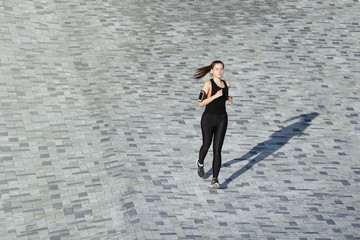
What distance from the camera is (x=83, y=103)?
441 inches

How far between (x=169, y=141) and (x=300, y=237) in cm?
300

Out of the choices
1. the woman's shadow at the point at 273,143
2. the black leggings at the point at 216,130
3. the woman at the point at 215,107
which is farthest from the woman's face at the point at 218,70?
the woman's shadow at the point at 273,143

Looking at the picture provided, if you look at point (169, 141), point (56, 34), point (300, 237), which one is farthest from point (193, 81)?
point (300, 237)

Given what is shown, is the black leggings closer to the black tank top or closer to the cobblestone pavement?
the black tank top

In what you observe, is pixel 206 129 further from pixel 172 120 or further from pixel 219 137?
pixel 172 120

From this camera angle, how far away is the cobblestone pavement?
845cm

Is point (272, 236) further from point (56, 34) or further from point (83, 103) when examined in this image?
point (56, 34)

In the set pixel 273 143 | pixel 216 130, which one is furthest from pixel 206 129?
pixel 273 143

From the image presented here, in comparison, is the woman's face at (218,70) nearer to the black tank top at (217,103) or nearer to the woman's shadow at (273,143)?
the black tank top at (217,103)

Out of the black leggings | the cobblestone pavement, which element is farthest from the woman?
the cobblestone pavement

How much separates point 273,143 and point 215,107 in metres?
2.08

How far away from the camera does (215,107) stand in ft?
28.7

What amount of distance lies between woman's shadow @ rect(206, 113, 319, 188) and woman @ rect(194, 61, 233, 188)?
0.64 m

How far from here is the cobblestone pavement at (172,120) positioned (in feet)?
27.7
